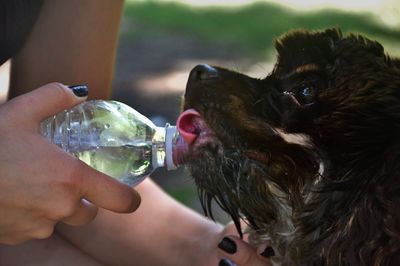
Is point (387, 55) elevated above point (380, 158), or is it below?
above

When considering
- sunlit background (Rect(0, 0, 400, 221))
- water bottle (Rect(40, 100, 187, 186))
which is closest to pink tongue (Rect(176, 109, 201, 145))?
water bottle (Rect(40, 100, 187, 186))

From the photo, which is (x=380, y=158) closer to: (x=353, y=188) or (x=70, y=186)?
(x=353, y=188)

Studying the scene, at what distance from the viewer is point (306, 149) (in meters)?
1.86

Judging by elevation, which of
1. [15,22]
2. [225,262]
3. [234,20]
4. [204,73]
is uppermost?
[204,73]

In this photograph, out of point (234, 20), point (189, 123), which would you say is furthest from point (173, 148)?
point (234, 20)

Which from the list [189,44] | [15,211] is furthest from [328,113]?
[189,44]

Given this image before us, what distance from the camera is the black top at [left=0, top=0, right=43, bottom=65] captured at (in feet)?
7.52

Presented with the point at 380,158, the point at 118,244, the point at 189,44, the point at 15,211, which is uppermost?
the point at 380,158

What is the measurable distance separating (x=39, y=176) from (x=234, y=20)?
250 inches

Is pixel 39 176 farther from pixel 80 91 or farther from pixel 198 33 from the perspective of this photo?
pixel 198 33

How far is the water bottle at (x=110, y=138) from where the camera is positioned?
2186 mm

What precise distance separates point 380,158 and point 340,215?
0.62ft

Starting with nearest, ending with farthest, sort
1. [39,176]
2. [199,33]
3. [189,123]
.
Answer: [39,176], [189,123], [199,33]

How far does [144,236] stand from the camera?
253cm
